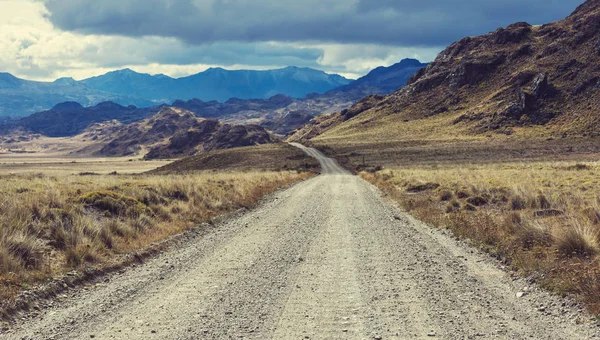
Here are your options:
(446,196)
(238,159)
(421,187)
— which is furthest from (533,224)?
(238,159)

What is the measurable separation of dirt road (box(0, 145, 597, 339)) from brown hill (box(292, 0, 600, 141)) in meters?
97.7

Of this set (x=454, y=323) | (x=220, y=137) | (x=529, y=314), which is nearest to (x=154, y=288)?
(x=454, y=323)

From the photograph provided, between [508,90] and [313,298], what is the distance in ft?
462

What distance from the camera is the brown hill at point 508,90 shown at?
107 m

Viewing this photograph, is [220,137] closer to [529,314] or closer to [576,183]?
[576,183]

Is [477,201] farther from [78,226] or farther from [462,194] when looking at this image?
[78,226]

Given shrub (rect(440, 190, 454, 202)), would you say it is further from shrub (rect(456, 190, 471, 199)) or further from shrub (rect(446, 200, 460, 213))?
shrub (rect(446, 200, 460, 213))

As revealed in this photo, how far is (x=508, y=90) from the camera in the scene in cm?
12900

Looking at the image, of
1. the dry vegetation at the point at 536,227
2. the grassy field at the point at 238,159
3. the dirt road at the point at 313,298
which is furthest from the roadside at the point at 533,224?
the grassy field at the point at 238,159

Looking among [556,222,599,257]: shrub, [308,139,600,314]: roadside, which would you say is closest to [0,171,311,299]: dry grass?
[308,139,600,314]: roadside

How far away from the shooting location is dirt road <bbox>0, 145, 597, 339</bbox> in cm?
597

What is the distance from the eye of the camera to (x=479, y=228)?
486 inches

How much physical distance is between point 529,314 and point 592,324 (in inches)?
32.5

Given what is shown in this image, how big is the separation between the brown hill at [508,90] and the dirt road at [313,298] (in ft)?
321
